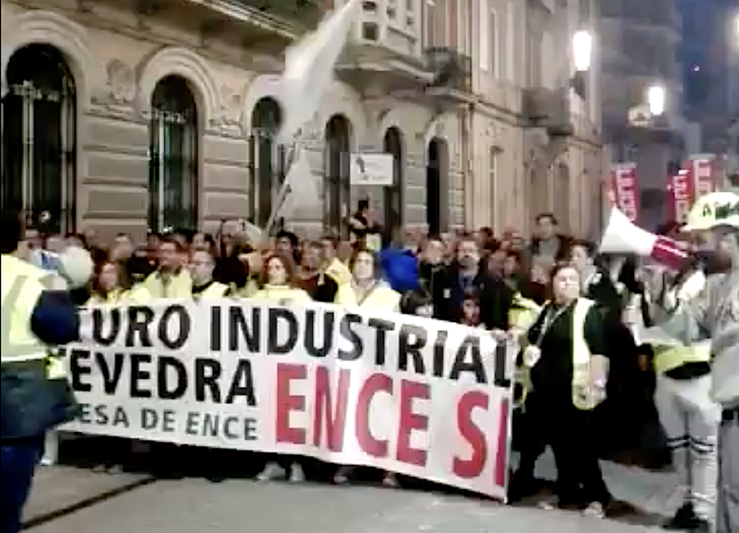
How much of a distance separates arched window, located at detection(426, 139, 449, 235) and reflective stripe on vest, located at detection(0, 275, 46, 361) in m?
20.7

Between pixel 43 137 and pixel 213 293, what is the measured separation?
6052mm

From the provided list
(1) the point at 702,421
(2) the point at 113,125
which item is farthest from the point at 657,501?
(2) the point at 113,125

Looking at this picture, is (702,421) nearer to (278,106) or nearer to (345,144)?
(278,106)

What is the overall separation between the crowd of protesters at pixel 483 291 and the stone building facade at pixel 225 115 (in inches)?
65.5

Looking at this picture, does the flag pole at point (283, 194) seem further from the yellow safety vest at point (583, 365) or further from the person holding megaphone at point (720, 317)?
the person holding megaphone at point (720, 317)

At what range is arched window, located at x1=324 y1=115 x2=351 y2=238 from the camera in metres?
20.9

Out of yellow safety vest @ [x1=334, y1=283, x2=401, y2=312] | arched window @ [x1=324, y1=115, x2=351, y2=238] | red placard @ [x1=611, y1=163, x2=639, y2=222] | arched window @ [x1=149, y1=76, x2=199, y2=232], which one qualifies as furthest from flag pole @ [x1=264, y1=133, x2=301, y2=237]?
yellow safety vest @ [x1=334, y1=283, x2=401, y2=312]

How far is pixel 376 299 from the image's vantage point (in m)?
9.08

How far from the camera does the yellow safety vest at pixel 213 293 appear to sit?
9303 millimetres

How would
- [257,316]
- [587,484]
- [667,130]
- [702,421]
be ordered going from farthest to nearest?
[667,130], [257,316], [587,484], [702,421]

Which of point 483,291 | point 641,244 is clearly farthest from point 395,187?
point 641,244

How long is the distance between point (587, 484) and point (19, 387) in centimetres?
471

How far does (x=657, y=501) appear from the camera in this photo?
8.84 m

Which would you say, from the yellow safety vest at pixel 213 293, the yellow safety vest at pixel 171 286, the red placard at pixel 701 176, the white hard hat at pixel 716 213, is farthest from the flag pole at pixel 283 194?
the white hard hat at pixel 716 213
